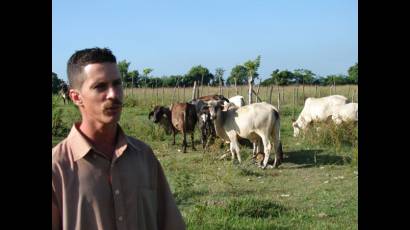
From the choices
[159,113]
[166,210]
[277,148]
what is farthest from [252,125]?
[166,210]

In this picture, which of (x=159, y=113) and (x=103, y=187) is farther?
(x=159, y=113)

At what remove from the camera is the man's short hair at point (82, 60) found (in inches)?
81.7

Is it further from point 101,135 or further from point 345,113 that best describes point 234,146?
point 101,135

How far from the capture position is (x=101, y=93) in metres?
2.03

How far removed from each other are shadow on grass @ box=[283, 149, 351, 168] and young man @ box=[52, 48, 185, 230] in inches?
360

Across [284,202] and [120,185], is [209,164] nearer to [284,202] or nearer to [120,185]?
[284,202]

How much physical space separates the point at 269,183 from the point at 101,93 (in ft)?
25.0

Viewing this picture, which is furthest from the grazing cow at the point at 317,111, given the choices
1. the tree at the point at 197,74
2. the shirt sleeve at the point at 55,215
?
the tree at the point at 197,74

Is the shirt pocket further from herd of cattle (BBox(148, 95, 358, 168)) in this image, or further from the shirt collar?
herd of cattle (BBox(148, 95, 358, 168))

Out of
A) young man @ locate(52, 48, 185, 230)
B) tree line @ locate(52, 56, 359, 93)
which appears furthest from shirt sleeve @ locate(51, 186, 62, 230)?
tree line @ locate(52, 56, 359, 93)

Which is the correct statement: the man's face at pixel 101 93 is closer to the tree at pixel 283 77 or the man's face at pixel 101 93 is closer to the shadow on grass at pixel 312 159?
the shadow on grass at pixel 312 159

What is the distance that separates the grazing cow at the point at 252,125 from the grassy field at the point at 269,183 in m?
0.43

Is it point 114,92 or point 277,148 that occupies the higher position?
point 114,92
